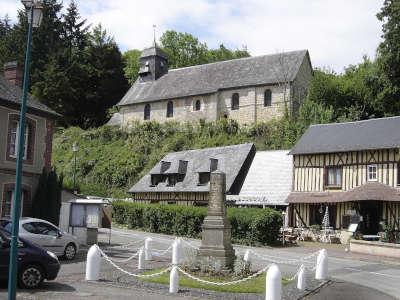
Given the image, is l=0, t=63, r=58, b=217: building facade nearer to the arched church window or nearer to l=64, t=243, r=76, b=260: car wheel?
l=64, t=243, r=76, b=260: car wheel

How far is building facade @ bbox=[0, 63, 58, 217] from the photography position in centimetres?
2352

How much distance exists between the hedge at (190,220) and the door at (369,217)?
5.43 meters

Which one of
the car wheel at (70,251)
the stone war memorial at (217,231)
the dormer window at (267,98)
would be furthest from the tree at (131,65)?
the stone war memorial at (217,231)

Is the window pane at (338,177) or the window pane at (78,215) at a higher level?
the window pane at (338,177)

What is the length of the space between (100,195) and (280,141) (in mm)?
15392

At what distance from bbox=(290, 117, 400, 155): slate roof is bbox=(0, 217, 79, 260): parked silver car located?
58.7 ft

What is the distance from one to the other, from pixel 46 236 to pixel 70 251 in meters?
1.33

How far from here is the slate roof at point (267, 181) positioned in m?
35.4

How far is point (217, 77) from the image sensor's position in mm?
53156

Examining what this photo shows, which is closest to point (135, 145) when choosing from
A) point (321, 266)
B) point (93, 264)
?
point (321, 266)

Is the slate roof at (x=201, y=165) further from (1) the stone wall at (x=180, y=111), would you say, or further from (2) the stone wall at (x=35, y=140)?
(2) the stone wall at (x=35, y=140)

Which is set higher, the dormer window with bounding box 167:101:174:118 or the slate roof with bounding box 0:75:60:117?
the dormer window with bounding box 167:101:174:118

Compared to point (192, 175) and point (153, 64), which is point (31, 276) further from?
point (153, 64)

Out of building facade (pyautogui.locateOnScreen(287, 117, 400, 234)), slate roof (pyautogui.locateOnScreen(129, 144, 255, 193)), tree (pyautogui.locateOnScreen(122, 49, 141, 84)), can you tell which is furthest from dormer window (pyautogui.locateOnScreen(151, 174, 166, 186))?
tree (pyautogui.locateOnScreen(122, 49, 141, 84))
